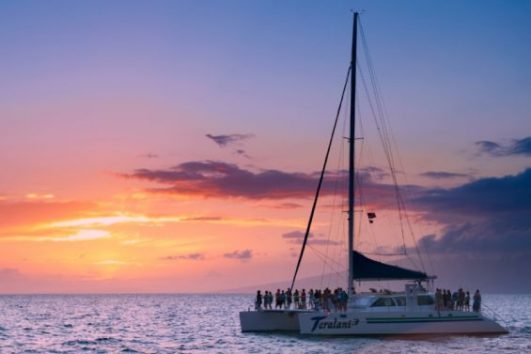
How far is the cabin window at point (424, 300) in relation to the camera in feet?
161

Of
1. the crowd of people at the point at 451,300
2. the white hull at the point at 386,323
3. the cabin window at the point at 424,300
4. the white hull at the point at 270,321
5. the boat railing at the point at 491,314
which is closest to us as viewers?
the white hull at the point at 386,323

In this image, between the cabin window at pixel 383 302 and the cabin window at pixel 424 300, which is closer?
the cabin window at pixel 383 302

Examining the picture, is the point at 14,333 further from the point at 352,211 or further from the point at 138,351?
the point at 352,211

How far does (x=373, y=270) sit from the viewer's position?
49469 millimetres

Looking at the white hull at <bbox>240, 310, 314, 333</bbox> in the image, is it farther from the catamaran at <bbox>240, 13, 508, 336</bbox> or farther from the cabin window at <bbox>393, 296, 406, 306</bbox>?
the cabin window at <bbox>393, 296, 406, 306</bbox>

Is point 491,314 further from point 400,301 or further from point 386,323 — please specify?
point 386,323

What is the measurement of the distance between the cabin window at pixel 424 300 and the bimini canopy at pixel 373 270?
1.71 metres

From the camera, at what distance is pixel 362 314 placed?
4788 cm

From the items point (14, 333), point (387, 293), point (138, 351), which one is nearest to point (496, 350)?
point (387, 293)

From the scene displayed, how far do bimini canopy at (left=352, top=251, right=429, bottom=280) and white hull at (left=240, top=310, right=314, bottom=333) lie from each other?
503 centimetres

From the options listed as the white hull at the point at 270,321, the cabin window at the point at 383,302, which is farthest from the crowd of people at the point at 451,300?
the white hull at the point at 270,321

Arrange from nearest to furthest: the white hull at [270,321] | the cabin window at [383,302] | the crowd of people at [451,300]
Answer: the cabin window at [383,302]
the crowd of people at [451,300]
the white hull at [270,321]

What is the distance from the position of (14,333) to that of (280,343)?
2976cm

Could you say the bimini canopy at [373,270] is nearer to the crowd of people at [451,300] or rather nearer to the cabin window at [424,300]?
the cabin window at [424,300]
